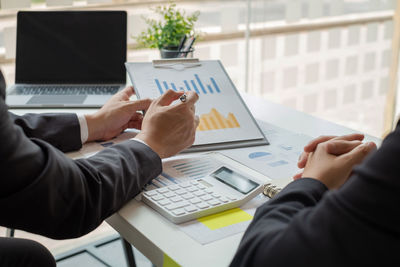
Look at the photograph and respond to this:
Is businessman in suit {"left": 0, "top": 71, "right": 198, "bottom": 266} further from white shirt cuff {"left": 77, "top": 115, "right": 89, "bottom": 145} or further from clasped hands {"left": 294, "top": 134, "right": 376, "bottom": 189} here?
clasped hands {"left": 294, "top": 134, "right": 376, "bottom": 189}

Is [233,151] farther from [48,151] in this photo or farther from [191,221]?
[48,151]

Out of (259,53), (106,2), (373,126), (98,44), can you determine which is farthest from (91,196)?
A: (373,126)

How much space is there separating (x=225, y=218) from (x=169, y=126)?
0.28 m

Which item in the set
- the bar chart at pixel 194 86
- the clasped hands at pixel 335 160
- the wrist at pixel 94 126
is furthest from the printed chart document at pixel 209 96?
the clasped hands at pixel 335 160

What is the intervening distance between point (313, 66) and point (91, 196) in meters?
2.77

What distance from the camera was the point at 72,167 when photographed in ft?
2.50

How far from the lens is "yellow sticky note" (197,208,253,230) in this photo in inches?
30.3

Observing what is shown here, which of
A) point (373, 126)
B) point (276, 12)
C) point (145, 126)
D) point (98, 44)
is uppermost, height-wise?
point (276, 12)

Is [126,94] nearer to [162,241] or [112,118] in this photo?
[112,118]

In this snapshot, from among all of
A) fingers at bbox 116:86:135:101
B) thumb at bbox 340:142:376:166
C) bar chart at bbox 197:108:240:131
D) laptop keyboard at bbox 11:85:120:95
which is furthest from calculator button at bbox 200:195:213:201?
laptop keyboard at bbox 11:85:120:95

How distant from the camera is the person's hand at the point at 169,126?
3.17ft

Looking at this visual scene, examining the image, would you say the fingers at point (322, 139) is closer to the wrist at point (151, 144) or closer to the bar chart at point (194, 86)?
the wrist at point (151, 144)

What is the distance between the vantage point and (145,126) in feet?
3.23

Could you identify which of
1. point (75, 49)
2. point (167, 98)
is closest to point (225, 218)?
point (167, 98)
